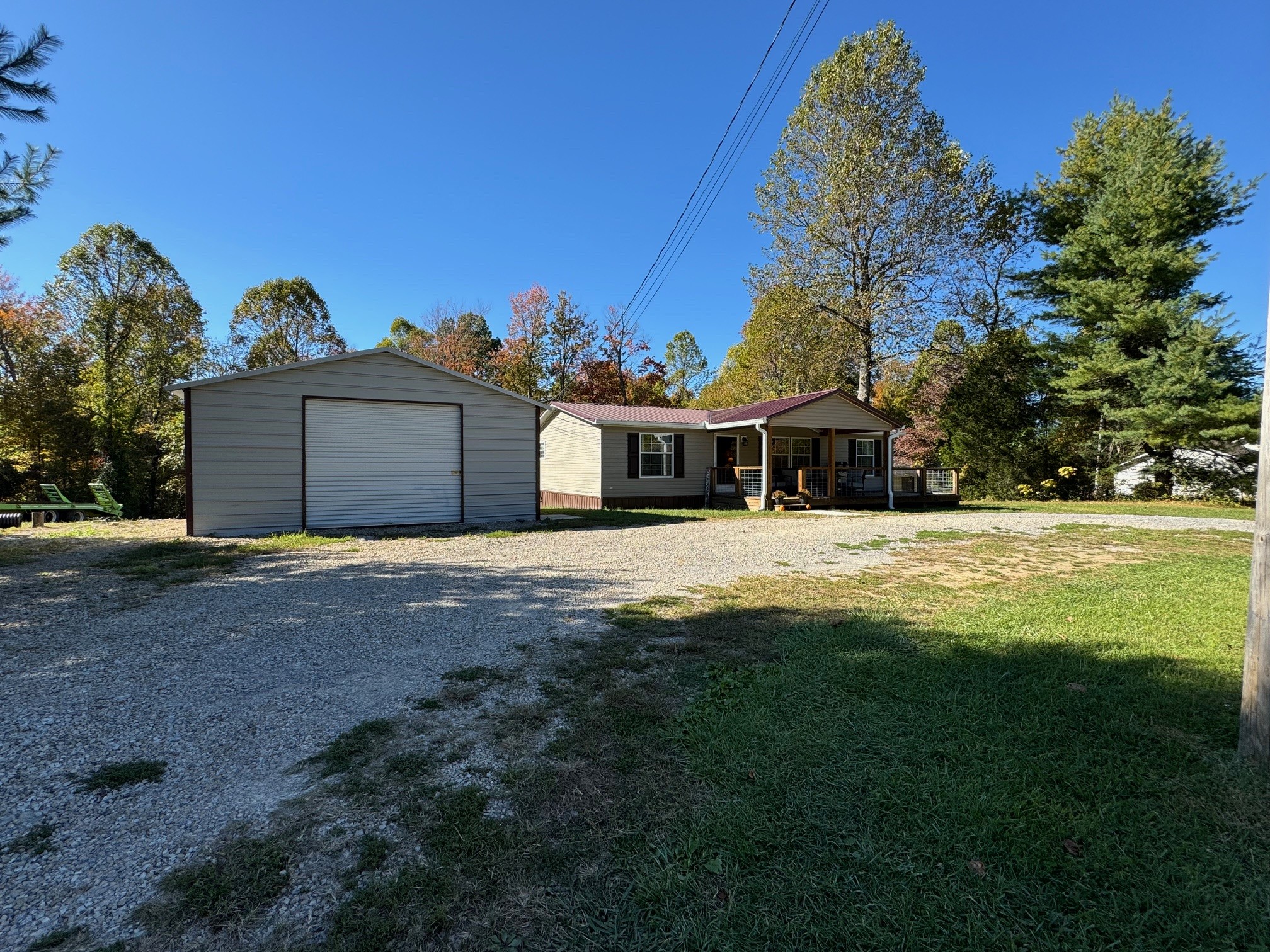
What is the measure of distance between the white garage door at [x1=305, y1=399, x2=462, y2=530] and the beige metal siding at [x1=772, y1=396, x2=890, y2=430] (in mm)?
9144

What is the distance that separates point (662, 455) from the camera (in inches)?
719

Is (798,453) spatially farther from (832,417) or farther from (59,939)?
(59,939)

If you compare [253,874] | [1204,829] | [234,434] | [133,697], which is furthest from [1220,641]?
[234,434]

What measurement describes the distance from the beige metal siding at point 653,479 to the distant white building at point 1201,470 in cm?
1498

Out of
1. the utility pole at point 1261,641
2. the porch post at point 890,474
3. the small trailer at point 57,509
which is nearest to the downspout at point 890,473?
the porch post at point 890,474

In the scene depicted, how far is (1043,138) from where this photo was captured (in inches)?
851

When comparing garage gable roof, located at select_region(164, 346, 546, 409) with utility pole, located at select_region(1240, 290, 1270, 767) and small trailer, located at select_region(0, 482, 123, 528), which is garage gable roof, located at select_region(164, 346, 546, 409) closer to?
small trailer, located at select_region(0, 482, 123, 528)

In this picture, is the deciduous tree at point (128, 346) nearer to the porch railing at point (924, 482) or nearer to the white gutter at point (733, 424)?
the white gutter at point (733, 424)

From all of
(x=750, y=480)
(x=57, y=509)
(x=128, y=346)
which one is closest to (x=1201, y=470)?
(x=750, y=480)

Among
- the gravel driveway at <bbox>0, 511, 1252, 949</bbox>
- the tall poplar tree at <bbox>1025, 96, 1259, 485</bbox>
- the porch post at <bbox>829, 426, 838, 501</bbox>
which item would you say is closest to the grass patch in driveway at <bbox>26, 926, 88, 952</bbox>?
the gravel driveway at <bbox>0, 511, 1252, 949</bbox>

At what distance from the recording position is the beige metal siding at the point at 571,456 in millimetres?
17661

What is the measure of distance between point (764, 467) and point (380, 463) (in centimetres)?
1030

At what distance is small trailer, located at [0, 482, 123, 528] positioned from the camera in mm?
12135

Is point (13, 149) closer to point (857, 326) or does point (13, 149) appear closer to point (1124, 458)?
point (857, 326)
